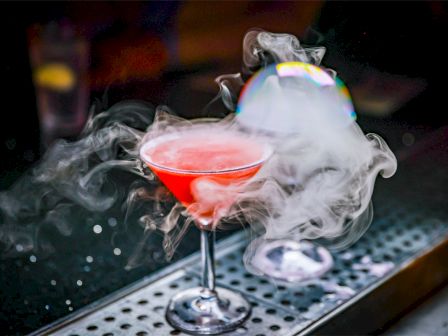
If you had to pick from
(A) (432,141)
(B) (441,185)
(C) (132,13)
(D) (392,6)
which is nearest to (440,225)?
(B) (441,185)

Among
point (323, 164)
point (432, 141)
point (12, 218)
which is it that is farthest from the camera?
point (432, 141)

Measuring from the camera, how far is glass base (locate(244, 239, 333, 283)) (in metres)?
1.62

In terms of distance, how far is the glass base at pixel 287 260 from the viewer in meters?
1.62

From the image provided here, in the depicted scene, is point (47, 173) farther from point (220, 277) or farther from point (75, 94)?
point (220, 277)

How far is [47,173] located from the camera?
4.47 feet

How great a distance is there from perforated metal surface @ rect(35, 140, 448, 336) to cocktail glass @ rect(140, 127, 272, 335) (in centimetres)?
4

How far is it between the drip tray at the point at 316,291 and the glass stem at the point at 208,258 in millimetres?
102

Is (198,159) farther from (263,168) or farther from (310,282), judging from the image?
(310,282)

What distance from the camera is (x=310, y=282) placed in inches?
62.4

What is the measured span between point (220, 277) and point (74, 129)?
530 millimetres

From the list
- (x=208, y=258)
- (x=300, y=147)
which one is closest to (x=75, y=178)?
(x=208, y=258)

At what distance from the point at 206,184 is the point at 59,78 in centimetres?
36

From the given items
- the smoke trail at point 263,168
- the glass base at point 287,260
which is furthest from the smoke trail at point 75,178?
the glass base at point 287,260

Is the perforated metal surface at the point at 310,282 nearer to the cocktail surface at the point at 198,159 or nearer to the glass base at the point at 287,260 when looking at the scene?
the glass base at the point at 287,260
